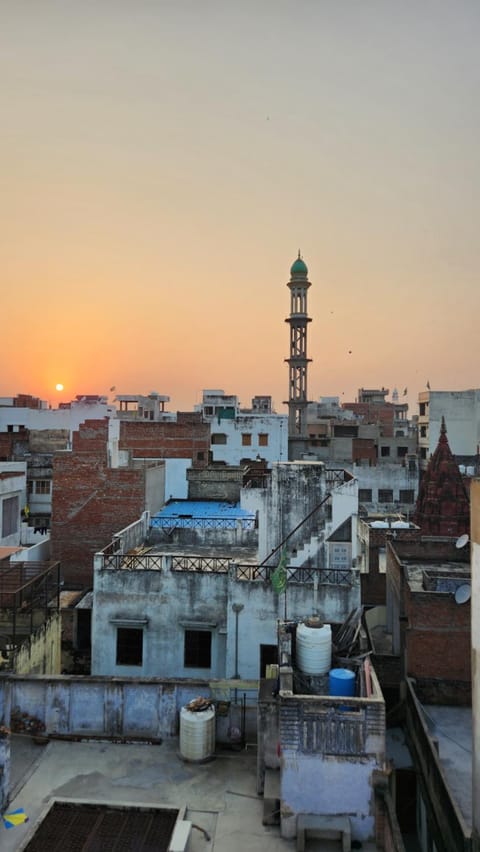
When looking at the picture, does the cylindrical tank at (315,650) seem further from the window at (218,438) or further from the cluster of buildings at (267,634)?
the window at (218,438)

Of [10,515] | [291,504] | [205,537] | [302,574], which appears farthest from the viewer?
[10,515]

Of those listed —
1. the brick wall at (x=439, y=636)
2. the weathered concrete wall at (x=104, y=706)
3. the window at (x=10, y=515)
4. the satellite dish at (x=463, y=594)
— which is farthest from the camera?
the window at (x=10, y=515)

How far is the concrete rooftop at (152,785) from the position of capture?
930 centimetres

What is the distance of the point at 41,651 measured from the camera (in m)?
16.8

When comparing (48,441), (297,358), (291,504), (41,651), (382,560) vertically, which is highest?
(297,358)

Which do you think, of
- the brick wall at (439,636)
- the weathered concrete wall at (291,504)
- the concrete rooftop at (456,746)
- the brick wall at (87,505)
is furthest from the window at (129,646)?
the concrete rooftop at (456,746)

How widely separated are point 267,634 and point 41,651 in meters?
6.53

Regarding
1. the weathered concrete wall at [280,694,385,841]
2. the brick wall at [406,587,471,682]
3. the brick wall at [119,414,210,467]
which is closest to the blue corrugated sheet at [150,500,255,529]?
the brick wall at [406,587,471,682]

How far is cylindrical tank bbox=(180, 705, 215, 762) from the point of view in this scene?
11.3 meters

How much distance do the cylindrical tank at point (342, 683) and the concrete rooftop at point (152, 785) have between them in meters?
2.20

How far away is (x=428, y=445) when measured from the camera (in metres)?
61.2

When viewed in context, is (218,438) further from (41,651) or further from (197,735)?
(197,735)

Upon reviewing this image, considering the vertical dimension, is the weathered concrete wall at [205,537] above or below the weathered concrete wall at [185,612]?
above

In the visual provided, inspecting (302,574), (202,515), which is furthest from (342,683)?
(202,515)
